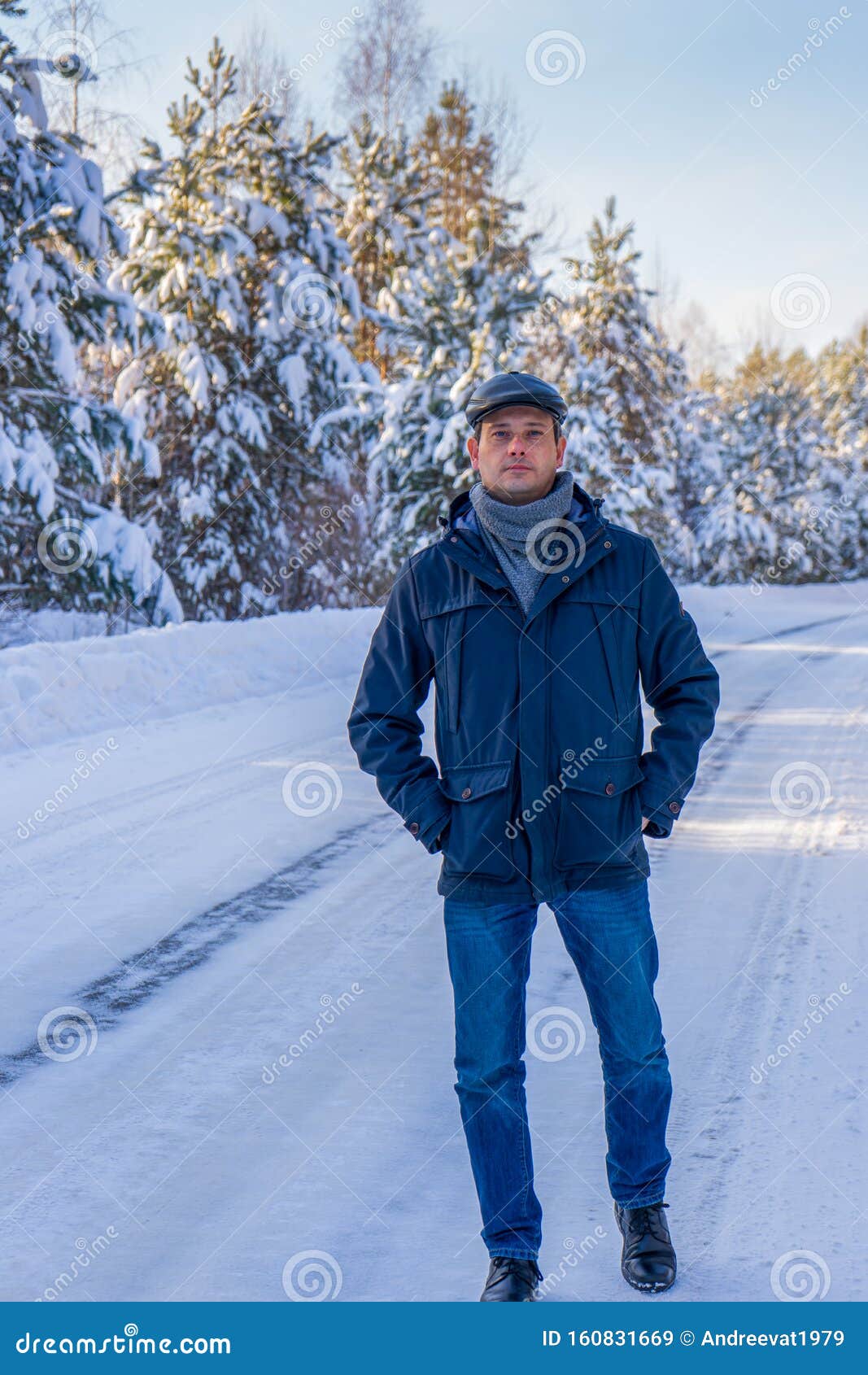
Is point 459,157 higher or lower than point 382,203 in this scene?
higher

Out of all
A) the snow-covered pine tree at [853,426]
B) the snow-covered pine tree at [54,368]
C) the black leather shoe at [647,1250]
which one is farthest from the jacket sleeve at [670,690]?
the snow-covered pine tree at [853,426]

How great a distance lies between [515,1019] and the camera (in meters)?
2.98

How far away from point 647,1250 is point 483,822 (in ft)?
3.50

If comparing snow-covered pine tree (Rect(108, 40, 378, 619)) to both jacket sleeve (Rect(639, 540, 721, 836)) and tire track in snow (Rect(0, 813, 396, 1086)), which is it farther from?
jacket sleeve (Rect(639, 540, 721, 836))

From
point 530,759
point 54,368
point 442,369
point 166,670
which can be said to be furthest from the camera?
point 442,369

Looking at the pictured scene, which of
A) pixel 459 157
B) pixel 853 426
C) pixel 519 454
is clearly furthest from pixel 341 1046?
pixel 853 426

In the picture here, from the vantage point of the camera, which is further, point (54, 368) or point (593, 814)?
point (54, 368)

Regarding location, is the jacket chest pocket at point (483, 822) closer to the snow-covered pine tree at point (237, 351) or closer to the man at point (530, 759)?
the man at point (530, 759)

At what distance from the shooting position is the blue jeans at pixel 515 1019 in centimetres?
295

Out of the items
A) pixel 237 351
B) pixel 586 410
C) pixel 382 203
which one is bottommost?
pixel 586 410

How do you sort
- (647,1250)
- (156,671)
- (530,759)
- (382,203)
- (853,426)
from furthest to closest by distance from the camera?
1. (853,426)
2. (382,203)
3. (156,671)
4. (647,1250)
5. (530,759)

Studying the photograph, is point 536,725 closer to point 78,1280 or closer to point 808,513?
point 78,1280

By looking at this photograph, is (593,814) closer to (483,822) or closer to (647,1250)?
(483,822)

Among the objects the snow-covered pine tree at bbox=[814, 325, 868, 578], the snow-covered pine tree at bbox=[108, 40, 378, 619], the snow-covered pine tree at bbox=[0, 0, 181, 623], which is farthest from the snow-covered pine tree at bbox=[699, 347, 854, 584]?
the snow-covered pine tree at bbox=[0, 0, 181, 623]
